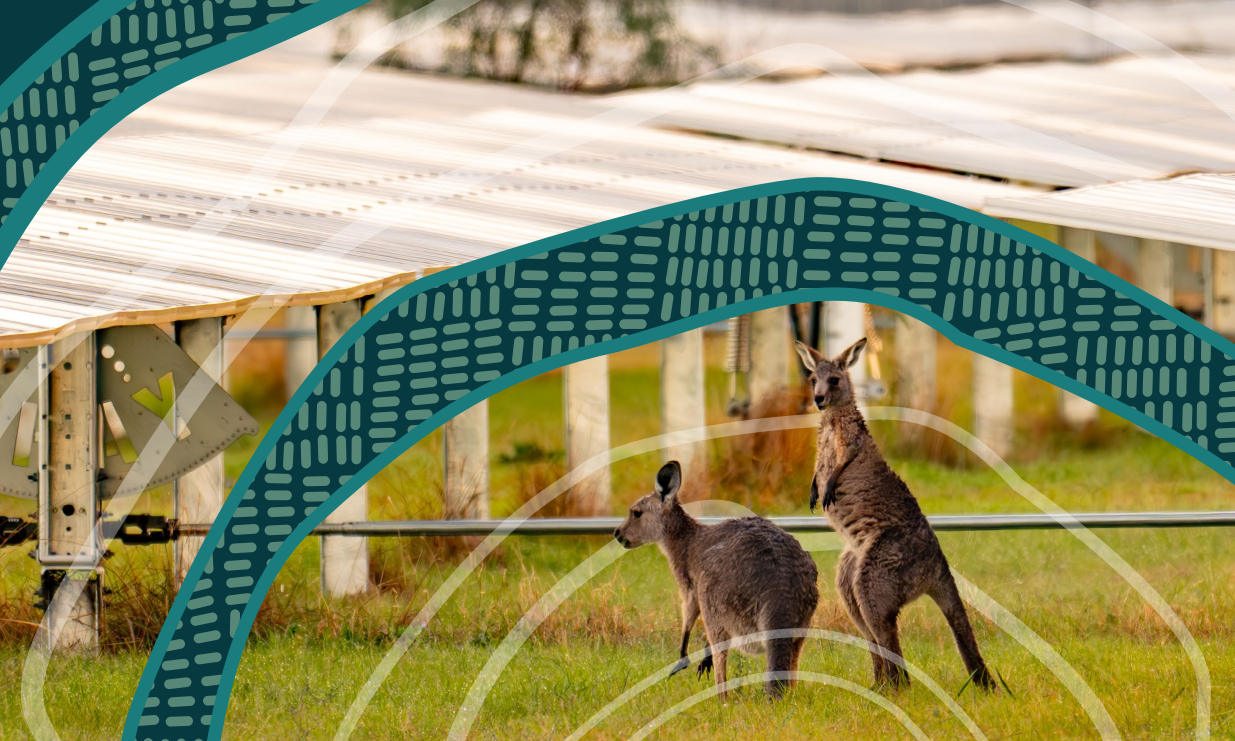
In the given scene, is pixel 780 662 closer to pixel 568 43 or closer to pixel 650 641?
pixel 650 641

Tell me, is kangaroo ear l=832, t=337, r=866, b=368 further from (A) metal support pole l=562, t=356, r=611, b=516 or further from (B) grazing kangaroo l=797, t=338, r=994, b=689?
(A) metal support pole l=562, t=356, r=611, b=516

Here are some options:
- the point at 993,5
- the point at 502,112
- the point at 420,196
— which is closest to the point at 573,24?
the point at 993,5

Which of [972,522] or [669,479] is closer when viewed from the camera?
[669,479]

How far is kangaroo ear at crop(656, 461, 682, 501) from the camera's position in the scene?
3.25 metres

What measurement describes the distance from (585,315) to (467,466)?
12.7ft

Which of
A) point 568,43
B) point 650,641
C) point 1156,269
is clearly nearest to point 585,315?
point 650,641

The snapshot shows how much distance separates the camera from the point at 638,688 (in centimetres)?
373

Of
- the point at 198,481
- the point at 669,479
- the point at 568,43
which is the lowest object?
the point at 198,481

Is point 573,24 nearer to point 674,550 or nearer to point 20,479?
point 20,479

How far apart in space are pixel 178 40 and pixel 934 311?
1.57m

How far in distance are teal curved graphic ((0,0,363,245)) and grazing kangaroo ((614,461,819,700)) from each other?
1.31 metres

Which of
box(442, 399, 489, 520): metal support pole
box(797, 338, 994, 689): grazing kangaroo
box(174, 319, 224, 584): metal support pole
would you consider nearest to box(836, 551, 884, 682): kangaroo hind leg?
box(797, 338, 994, 689): grazing kangaroo

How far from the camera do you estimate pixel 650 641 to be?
14.5ft

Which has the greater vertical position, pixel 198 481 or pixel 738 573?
pixel 738 573
